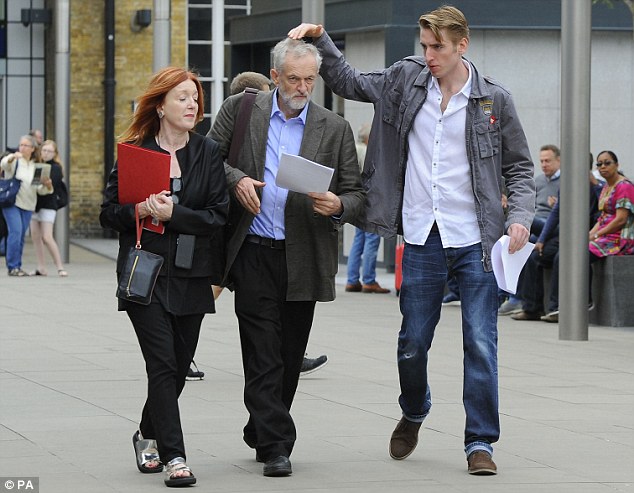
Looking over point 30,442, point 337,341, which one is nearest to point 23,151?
point 337,341

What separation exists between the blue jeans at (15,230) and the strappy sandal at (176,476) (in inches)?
530

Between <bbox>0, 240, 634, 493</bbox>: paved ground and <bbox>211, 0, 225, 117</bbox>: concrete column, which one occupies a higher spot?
<bbox>211, 0, 225, 117</bbox>: concrete column

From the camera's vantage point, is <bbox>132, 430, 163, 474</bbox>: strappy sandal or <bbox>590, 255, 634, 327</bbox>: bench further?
<bbox>590, 255, 634, 327</bbox>: bench

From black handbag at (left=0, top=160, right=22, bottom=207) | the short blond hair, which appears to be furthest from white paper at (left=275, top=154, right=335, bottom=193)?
black handbag at (left=0, top=160, right=22, bottom=207)

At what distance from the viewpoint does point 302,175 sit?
654 cm

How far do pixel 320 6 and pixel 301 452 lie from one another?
33.3 ft

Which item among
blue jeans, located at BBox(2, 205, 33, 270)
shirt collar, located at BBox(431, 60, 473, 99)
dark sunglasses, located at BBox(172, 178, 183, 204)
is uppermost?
shirt collar, located at BBox(431, 60, 473, 99)

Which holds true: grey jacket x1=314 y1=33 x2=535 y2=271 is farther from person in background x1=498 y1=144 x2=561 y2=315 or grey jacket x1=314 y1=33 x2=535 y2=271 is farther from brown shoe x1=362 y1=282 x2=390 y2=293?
brown shoe x1=362 y1=282 x2=390 y2=293

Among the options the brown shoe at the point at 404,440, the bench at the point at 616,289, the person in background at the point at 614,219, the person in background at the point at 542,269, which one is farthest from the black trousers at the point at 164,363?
the person in background at the point at 542,269

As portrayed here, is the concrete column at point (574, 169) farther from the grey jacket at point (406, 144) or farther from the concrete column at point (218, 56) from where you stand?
the concrete column at point (218, 56)

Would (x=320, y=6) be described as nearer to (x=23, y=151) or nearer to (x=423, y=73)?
(x=23, y=151)

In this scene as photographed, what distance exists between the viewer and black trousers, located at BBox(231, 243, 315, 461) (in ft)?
21.9

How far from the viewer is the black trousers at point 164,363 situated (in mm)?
6410

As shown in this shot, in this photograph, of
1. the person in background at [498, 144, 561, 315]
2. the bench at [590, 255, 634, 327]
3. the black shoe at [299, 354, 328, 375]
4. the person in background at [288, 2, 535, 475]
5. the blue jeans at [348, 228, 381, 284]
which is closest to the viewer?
the person in background at [288, 2, 535, 475]
